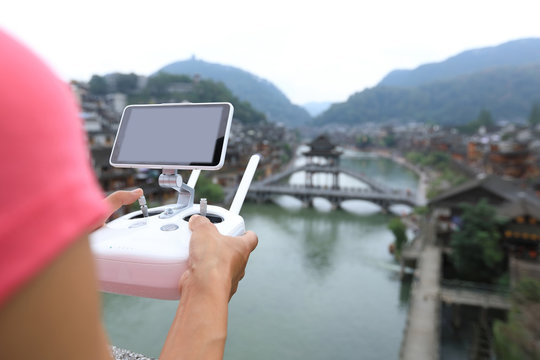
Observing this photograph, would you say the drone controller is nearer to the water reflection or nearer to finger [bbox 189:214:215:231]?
finger [bbox 189:214:215:231]

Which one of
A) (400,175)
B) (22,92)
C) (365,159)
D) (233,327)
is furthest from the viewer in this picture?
(365,159)

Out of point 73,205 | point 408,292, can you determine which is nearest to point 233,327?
point 408,292

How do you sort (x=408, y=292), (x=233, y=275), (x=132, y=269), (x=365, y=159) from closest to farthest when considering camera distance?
(x=233, y=275) → (x=132, y=269) → (x=408, y=292) → (x=365, y=159)

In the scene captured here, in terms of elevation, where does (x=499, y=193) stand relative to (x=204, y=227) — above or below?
below

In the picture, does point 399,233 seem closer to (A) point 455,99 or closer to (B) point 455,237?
(B) point 455,237

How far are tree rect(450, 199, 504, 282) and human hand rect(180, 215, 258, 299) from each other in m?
8.01

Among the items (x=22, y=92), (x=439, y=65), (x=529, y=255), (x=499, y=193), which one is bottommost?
(x=529, y=255)

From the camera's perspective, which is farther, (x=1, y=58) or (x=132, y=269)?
(x=132, y=269)

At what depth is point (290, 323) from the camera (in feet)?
22.7

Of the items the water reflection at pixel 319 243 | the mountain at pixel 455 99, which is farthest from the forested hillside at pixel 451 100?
the water reflection at pixel 319 243

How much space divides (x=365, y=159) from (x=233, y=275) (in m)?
36.3

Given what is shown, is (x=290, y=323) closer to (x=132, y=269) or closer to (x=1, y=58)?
(x=132, y=269)

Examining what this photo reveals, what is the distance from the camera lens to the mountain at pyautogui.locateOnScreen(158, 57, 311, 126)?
52969 millimetres

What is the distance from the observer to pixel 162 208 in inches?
38.4
